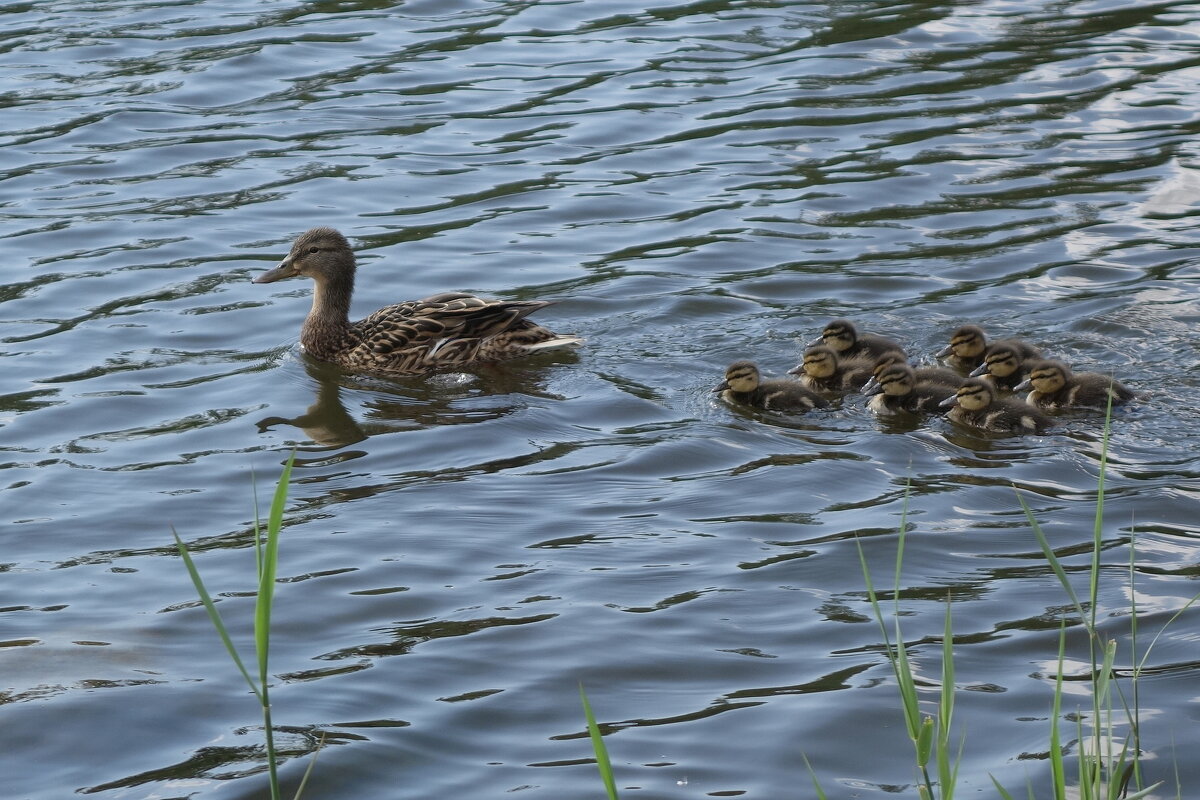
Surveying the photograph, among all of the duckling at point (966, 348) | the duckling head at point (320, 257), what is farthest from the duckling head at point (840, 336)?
the duckling head at point (320, 257)

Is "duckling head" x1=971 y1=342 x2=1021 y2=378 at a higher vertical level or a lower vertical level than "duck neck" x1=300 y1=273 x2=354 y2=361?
lower

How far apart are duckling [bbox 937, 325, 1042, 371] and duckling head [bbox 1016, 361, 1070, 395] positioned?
1.70 feet

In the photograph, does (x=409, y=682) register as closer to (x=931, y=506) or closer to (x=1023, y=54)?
A: (x=931, y=506)

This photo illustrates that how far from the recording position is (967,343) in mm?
7188

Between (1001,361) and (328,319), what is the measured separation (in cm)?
312

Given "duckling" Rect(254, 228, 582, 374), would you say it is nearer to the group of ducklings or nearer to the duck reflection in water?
the duck reflection in water

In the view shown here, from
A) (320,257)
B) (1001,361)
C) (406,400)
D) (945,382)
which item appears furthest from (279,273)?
(1001,361)

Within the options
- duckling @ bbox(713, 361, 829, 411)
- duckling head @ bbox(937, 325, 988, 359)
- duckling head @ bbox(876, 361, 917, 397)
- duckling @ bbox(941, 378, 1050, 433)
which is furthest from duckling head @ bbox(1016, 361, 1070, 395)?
duckling @ bbox(713, 361, 829, 411)

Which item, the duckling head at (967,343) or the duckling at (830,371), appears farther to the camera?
the duckling head at (967,343)

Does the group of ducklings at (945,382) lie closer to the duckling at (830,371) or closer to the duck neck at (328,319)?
the duckling at (830,371)

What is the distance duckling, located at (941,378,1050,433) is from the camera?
6387mm

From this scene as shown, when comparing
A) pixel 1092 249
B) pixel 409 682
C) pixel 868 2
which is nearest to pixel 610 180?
pixel 1092 249

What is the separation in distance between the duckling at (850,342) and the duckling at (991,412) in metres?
0.68

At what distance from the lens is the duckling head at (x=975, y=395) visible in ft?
21.0
